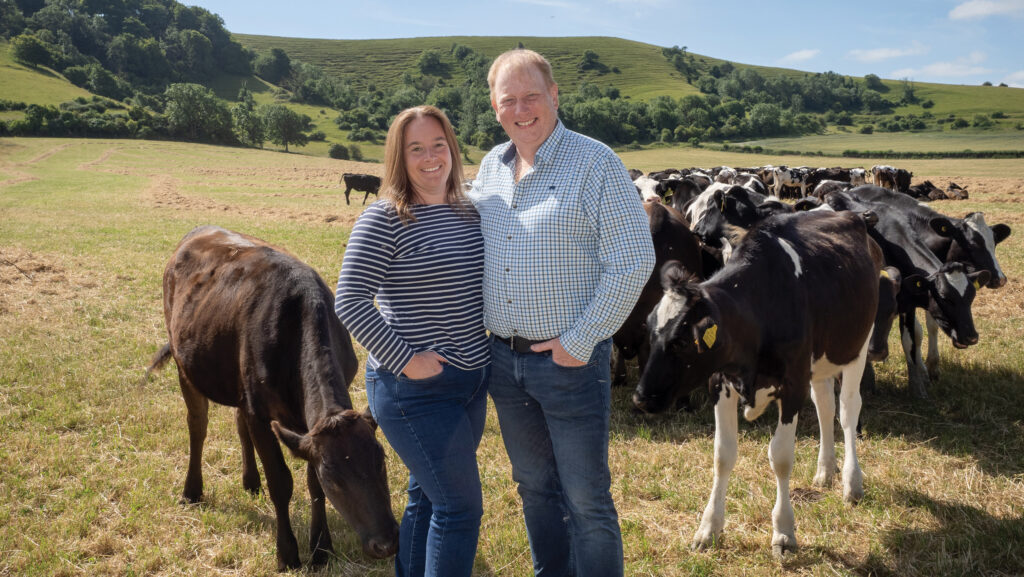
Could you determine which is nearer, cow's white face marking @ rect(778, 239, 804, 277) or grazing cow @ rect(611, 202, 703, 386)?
cow's white face marking @ rect(778, 239, 804, 277)

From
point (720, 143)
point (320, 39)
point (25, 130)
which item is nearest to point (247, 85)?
point (320, 39)

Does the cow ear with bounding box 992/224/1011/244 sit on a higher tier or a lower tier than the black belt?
higher

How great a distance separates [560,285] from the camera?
272 cm

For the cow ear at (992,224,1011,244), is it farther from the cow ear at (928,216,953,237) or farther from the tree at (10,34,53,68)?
the tree at (10,34,53,68)

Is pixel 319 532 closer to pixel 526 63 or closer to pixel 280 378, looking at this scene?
pixel 280 378

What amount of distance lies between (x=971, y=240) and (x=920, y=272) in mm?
1028

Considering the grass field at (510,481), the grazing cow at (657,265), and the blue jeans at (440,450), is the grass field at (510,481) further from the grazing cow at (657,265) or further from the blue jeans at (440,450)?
the blue jeans at (440,450)

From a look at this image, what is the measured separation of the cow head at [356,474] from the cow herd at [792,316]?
1505mm

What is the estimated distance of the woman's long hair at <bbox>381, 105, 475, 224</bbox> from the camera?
9.30ft

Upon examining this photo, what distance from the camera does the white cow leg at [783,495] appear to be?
13.5ft

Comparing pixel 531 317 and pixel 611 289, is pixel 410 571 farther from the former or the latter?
pixel 611 289

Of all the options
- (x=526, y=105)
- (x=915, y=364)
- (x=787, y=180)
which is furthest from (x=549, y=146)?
(x=787, y=180)

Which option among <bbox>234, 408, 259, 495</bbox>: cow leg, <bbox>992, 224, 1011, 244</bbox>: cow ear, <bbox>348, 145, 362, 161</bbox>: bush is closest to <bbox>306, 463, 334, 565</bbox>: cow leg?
<bbox>234, 408, 259, 495</bbox>: cow leg

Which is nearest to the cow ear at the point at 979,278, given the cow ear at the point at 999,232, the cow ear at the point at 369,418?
the cow ear at the point at 999,232
